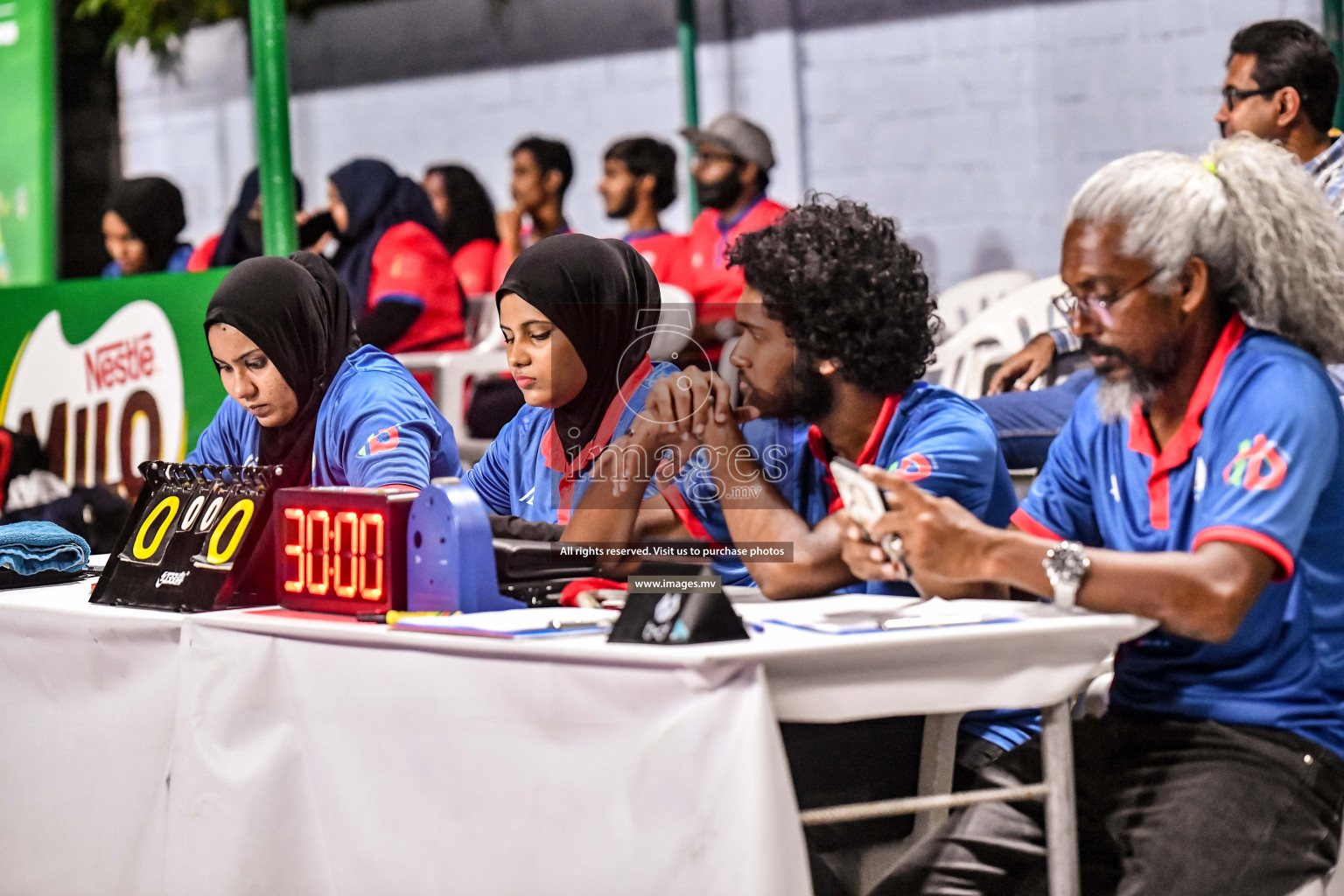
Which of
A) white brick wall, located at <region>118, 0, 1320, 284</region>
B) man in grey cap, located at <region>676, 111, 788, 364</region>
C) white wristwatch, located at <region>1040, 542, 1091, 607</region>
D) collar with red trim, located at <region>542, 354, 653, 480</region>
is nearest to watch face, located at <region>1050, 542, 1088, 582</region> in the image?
white wristwatch, located at <region>1040, 542, 1091, 607</region>

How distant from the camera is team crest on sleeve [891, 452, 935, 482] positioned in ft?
6.35

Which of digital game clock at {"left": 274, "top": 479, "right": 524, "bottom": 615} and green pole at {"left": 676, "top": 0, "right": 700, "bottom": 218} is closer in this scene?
digital game clock at {"left": 274, "top": 479, "right": 524, "bottom": 615}

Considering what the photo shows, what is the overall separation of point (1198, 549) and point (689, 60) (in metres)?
4.96

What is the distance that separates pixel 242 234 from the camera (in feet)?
19.1

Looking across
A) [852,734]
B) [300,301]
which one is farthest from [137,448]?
[852,734]

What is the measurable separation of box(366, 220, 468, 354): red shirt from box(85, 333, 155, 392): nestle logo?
0.99 m

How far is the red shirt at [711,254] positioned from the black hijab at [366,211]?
40.2 inches

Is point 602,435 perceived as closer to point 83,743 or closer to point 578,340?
point 578,340

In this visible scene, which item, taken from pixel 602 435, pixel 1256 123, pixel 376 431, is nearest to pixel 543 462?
pixel 602 435

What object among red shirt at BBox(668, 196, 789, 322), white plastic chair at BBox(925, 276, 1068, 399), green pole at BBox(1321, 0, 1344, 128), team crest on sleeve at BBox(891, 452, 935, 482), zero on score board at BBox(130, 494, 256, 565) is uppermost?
green pole at BBox(1321, 0, 1344, 128)

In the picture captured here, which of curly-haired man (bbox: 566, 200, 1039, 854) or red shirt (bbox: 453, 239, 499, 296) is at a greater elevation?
red shirt (bbox: 453, 239, 499, 296)

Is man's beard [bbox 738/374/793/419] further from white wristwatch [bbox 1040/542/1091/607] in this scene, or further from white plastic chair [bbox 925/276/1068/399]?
white plastic chair [bbox 925/276/1068/399]

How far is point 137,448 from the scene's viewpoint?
13.8ft

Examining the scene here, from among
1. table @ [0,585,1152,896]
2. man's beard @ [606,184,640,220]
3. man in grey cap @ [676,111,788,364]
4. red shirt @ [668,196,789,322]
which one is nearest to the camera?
table @ [0,585,1152,896]
